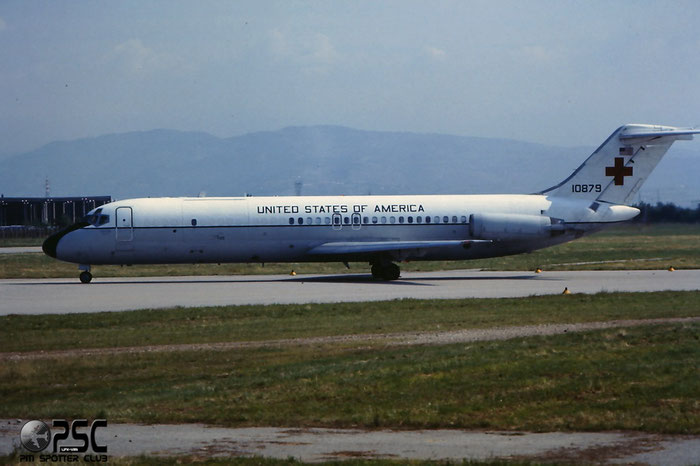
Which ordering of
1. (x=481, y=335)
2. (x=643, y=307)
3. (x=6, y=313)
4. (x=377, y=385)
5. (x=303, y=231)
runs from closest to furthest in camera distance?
1. (x=377, y=385)
2. (x=481, y=335)
3. (x=643, y=307)
4. (x=6, y=313)
5. (x=303, y=231)

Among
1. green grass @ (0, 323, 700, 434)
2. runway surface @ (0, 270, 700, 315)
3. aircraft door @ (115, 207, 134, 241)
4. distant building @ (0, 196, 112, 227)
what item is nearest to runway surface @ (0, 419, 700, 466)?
green grass @ (0, 323, 700, 434)

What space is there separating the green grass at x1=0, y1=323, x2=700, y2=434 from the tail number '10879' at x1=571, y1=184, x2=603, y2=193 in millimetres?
22522

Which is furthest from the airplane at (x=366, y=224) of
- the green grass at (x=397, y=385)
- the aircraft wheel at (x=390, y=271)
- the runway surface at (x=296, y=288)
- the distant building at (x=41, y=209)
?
the distant building at (x=41, y=209)

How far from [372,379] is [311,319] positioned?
382 inches

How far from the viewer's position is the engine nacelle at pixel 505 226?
137 feet

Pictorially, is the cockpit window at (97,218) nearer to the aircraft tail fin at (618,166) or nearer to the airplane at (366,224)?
the airplane at (366,224)

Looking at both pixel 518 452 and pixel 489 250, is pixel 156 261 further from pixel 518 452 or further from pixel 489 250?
pixel 518 452

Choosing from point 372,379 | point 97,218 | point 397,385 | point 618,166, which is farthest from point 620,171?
point 397,385

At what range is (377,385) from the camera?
16.2m

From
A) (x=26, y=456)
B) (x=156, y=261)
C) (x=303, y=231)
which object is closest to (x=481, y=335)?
(x=26, y=456)

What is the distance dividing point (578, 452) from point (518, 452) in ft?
2.26

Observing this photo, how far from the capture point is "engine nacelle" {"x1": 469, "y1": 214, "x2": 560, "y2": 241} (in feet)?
137

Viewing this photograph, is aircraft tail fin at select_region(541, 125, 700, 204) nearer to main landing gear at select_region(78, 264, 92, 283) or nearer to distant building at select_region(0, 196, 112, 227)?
main landing gear at select_region(78, 264, 92, 283)

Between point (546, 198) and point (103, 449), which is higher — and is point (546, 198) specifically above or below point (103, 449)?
above
